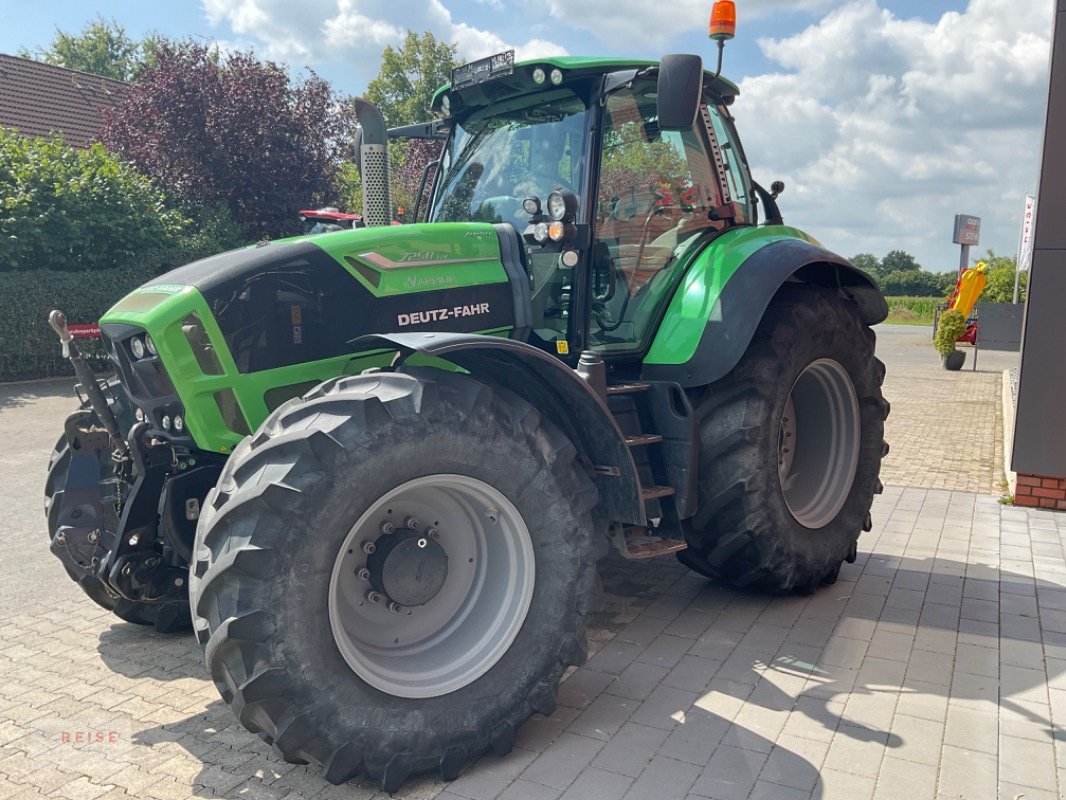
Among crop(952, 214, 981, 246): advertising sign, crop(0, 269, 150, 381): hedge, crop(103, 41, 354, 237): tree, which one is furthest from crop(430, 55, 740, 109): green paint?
crop(952, 214, 981, 246): advertising sign

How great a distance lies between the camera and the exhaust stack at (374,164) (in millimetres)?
3959

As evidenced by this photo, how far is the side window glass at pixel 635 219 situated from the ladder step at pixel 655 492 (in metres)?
0.73

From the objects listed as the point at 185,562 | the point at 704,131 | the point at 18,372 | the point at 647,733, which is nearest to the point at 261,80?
the point at 18,372

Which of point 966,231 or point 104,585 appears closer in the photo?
point 104,585

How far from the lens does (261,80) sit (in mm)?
17031

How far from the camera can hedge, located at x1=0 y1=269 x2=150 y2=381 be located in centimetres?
1257

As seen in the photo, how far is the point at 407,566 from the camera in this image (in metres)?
2.97

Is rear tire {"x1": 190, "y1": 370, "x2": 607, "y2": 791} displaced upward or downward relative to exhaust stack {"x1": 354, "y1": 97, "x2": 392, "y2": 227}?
downward

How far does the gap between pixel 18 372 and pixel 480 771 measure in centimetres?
1260

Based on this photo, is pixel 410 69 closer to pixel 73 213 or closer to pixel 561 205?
pixel 73 213

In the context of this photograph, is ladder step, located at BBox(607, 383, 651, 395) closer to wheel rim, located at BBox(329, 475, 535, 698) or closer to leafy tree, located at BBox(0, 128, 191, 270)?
wheel rim, located at BBox(329, 475, 535, 698)

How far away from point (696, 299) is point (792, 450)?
137cm

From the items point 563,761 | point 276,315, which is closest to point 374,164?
point 276,315

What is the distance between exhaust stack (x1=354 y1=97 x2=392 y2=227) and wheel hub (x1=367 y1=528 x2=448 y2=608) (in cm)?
167
